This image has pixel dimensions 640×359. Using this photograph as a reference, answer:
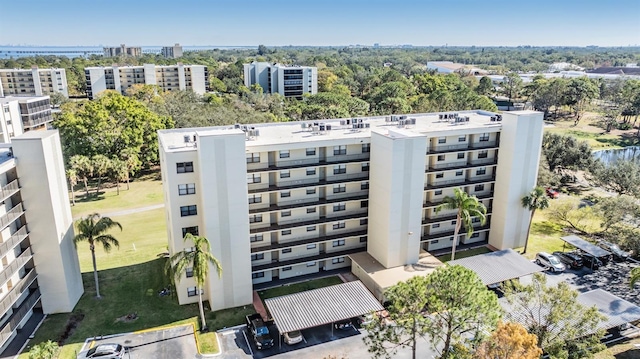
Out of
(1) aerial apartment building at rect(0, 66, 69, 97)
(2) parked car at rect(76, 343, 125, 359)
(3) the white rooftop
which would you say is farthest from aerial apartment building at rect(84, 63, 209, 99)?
(2) parked car at rect(76, 343, 125, 359)

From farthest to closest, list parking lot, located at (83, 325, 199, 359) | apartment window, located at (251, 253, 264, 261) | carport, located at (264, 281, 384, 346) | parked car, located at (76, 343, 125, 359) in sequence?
apartment window, located at (251, 253, 264, 261), carport, located at (264, 281, 384, 346), parking lot, located at (83, 325, 199, 359), parked car, located at (76, 343, 125, 359)

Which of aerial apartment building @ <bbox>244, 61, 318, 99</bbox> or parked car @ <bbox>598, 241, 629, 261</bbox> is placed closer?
parked car @ <bbox>598, 241, 629, 261</bbox>

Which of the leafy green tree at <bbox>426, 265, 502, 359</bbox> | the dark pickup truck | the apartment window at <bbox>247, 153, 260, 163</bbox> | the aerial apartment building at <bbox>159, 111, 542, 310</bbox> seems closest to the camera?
the leafy green tree at <bbox>426, 265, 502, 359</bbox>

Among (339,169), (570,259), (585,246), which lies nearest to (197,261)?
(339,169)

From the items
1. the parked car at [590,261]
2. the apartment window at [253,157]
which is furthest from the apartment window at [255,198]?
the parked car at [590,261]

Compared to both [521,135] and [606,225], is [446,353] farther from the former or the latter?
[606,225]

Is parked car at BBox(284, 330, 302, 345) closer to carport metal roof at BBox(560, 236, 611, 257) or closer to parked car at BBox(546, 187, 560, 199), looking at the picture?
carport metal roof at BBox(560, 236, 611, 257)
